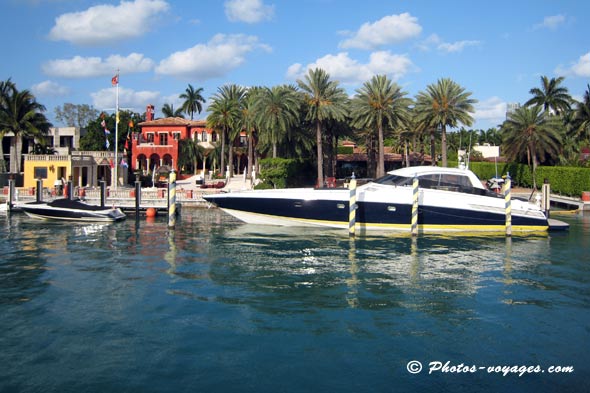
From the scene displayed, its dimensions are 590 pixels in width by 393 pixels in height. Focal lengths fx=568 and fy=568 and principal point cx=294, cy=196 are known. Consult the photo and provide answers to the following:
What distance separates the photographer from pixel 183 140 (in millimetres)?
70438

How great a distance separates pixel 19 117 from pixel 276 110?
2623cm

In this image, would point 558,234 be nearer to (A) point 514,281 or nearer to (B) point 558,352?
(A) point 514,281

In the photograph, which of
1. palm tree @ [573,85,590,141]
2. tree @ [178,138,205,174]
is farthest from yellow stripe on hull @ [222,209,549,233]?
tree @ [178,138,205,174]

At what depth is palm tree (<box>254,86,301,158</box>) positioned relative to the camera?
51688mm

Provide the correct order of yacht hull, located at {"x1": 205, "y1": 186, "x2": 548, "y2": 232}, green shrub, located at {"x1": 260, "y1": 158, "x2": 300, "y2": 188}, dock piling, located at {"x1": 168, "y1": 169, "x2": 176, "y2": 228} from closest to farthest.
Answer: yacht hull, located at {"x1": 205, "y1": 186, "x2": 548, "y2": 232}
dock piling, located at {"x1": 168, "y1": 169, "x2": 176, "y2": 228}
green shrub, located at {"x1": 260, "y1": 158, "x2": 300, "y2": 188}

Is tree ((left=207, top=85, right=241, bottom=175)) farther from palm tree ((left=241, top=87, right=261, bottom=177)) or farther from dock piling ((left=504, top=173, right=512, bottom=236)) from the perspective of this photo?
dock piling ((left=504, top=173, right=512, bottom=236))

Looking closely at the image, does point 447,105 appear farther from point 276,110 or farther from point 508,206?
point 508,206

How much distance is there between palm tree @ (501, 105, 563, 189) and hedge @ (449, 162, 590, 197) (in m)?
1.27

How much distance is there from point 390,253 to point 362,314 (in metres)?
8.96

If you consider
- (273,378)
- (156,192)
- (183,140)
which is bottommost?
(273,378)

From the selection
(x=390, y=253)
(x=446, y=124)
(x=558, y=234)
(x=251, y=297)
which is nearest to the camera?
(x=251, y=297)

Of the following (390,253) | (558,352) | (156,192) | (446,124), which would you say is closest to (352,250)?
(390,253)

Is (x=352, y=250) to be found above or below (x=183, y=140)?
below

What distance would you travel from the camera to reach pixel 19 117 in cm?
5669
